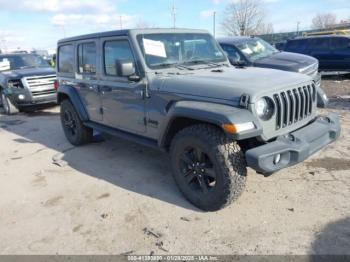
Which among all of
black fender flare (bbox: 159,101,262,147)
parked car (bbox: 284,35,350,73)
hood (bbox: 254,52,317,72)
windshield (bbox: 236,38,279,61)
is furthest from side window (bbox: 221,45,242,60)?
parked car (bbox: 284,35,350,73)

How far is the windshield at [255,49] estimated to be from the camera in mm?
8805

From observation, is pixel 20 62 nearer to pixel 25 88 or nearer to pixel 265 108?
pixel 25 88

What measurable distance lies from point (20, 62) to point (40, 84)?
70.0 inches

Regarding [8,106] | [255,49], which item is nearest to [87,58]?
[255,49]

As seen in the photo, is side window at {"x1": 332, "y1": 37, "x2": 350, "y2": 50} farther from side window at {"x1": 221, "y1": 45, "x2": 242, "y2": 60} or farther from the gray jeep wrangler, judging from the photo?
the gray jeep wrangler

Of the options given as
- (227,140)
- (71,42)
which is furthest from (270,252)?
(71,42)

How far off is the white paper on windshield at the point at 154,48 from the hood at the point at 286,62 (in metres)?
4.59

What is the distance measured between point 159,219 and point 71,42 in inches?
146

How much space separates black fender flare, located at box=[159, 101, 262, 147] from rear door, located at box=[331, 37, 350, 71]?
11.4 meters

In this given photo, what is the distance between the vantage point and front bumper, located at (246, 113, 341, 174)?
2984 millimetres

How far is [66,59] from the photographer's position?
236 inches

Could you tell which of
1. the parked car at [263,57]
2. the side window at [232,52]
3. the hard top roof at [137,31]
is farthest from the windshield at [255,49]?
the hard top roof at [137,31]

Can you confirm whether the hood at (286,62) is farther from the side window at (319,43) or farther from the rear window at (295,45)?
the rear window at (295,45)

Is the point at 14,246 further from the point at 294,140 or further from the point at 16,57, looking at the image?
the point at 16,57
